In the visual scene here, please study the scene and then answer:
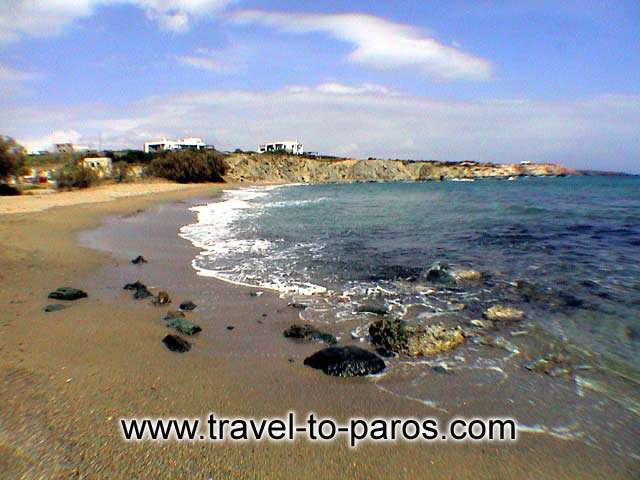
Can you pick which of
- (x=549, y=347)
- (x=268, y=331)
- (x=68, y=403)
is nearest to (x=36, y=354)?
(x=68, y=403)

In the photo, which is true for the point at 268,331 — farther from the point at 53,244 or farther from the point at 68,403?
the point at 53,244

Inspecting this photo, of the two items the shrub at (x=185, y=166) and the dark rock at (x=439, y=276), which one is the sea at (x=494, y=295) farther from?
the shrub at (x=185, y=166)

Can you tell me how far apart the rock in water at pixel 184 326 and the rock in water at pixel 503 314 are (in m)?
5.06

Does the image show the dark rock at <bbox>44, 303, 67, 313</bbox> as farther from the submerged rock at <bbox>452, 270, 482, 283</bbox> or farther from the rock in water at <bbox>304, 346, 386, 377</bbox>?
the submerged rock at <bbox>452, 270, 482, 283</bbox>

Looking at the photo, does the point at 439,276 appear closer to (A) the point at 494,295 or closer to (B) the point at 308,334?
(A) the point at 494,295

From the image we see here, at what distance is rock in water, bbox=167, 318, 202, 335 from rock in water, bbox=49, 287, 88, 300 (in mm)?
2432

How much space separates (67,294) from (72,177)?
39699mm

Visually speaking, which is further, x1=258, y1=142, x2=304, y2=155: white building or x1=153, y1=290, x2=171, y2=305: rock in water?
x1=258, y1=142, x2=304, y2=155: white building

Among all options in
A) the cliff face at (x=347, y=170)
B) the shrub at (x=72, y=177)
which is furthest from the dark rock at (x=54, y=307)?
the cliff face at (x=347, y=170)

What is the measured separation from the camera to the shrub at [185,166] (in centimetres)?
6962

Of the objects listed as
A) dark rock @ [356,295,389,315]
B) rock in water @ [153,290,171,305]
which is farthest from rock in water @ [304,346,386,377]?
rock in water @ [153,290,171,305]

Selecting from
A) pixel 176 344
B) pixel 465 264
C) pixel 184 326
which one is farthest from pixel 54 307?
pixel 465 264

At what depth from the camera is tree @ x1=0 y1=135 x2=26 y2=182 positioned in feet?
101

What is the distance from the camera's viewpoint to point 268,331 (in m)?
5.96
